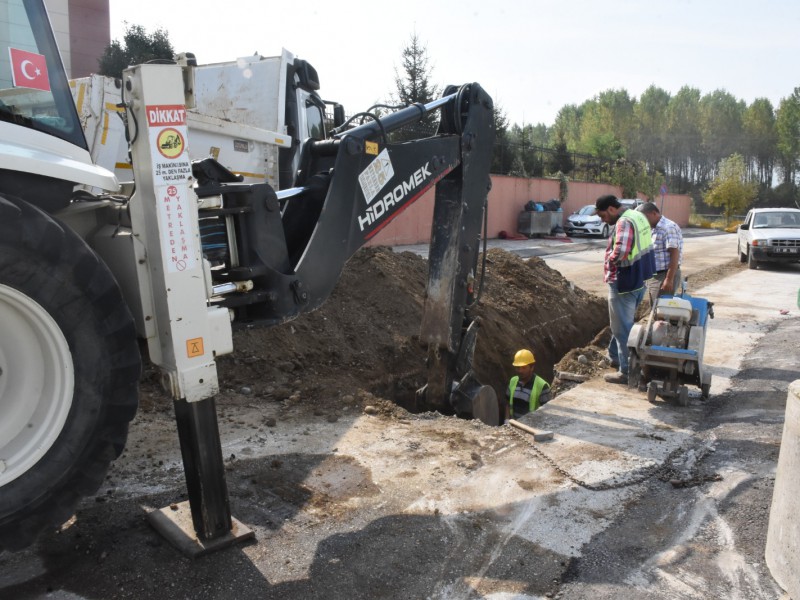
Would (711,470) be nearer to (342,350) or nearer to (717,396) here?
(717,396)

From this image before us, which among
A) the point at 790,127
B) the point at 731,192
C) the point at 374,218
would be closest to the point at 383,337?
the point at 374,218

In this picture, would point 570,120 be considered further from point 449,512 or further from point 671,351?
point 449,512

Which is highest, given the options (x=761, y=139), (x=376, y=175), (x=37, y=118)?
(x=761, y=139)

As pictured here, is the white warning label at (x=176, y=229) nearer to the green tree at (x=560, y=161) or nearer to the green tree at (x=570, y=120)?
the green tree at (x=560, y=161)

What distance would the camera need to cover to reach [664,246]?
739 centimetres

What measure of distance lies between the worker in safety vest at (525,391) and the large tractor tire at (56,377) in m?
4.94

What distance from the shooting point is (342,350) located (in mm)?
7727

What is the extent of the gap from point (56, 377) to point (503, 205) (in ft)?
87.4

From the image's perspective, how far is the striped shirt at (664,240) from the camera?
287 inches

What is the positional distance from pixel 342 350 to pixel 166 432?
291cm

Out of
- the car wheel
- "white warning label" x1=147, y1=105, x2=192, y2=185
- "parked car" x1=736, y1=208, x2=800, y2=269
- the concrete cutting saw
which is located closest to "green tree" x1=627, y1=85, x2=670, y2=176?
"parked car" x1=736, y1=208, x2=800, y2=269

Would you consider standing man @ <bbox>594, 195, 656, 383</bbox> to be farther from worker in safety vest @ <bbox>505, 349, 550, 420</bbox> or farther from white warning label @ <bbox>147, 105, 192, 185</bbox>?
white warning label @ <bbox>147, 105, 192, 185</bbox>

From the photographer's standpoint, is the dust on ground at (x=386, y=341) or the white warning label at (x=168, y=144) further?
the dust on ground at (x=386, y=341)

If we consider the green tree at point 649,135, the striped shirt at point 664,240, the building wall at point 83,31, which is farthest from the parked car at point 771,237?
the green tree at point 649,135
